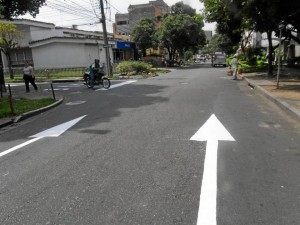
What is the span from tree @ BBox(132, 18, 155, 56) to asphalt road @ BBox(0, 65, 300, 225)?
45287 mm

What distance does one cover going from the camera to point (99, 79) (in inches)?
770

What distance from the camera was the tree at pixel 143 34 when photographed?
5250 cm

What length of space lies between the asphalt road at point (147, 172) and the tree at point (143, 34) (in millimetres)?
45287

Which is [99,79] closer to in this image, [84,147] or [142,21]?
[84,147]

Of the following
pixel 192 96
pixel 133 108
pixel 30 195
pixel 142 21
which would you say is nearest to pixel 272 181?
pixel 30 195

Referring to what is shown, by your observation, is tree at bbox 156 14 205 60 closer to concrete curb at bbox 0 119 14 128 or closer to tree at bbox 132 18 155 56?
tree at bbox 132 18 155 56

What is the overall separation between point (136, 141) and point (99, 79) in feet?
43.7

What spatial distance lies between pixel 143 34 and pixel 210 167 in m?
49.6

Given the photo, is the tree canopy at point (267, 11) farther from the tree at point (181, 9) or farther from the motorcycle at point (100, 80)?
the tree at point (181, 9)

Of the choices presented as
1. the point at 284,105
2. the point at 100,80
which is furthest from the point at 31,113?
the point at 100,80

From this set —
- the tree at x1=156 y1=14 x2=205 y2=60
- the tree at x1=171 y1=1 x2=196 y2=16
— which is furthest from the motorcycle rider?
the tree at x1=171 y1=1 x2=196 y2=16

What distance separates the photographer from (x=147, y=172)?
5000mm

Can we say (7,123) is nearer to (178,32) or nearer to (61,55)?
(61,55)

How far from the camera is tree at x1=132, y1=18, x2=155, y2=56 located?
52.5 metres
